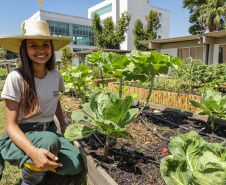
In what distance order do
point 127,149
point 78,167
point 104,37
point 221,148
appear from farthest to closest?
point 104,37 < point 127,149 < point 78,167 < point 221,148

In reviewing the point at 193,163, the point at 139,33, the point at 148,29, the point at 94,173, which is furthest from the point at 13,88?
the point at 139,33

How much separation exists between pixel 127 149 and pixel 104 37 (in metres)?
21.1

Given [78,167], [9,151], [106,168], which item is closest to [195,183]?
[106,168]

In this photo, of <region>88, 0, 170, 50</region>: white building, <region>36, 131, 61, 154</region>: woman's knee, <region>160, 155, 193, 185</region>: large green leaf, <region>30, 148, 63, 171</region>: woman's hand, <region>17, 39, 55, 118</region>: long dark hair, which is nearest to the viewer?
<region>160, 155, 193, 185</region>: large green leaf

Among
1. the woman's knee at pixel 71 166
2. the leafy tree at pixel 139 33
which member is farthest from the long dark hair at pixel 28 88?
the leafy tree at pixel 139 33

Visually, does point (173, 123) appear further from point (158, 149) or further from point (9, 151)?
point (9, 151)

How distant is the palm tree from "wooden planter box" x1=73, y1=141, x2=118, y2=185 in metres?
26.7

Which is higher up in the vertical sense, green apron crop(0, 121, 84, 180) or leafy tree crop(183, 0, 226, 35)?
leafy tree crop(183, 0, 226, 35)

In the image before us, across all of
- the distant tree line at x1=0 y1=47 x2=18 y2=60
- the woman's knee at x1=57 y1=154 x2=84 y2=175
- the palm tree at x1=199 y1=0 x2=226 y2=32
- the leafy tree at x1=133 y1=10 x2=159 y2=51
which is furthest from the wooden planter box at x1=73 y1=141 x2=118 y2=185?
the distant tree line at x1=0 y1=47 x2=18 y2=60

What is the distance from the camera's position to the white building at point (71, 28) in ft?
92.4

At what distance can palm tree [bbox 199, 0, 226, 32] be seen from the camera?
22078mm

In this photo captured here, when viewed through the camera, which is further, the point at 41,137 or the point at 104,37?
the point at 104,37

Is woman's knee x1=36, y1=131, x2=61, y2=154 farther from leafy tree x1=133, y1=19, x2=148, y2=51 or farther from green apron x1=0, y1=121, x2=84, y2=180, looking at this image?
leafy tree x1=133, y1=19, x2=148, y2=51

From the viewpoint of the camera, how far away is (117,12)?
1257 inches
